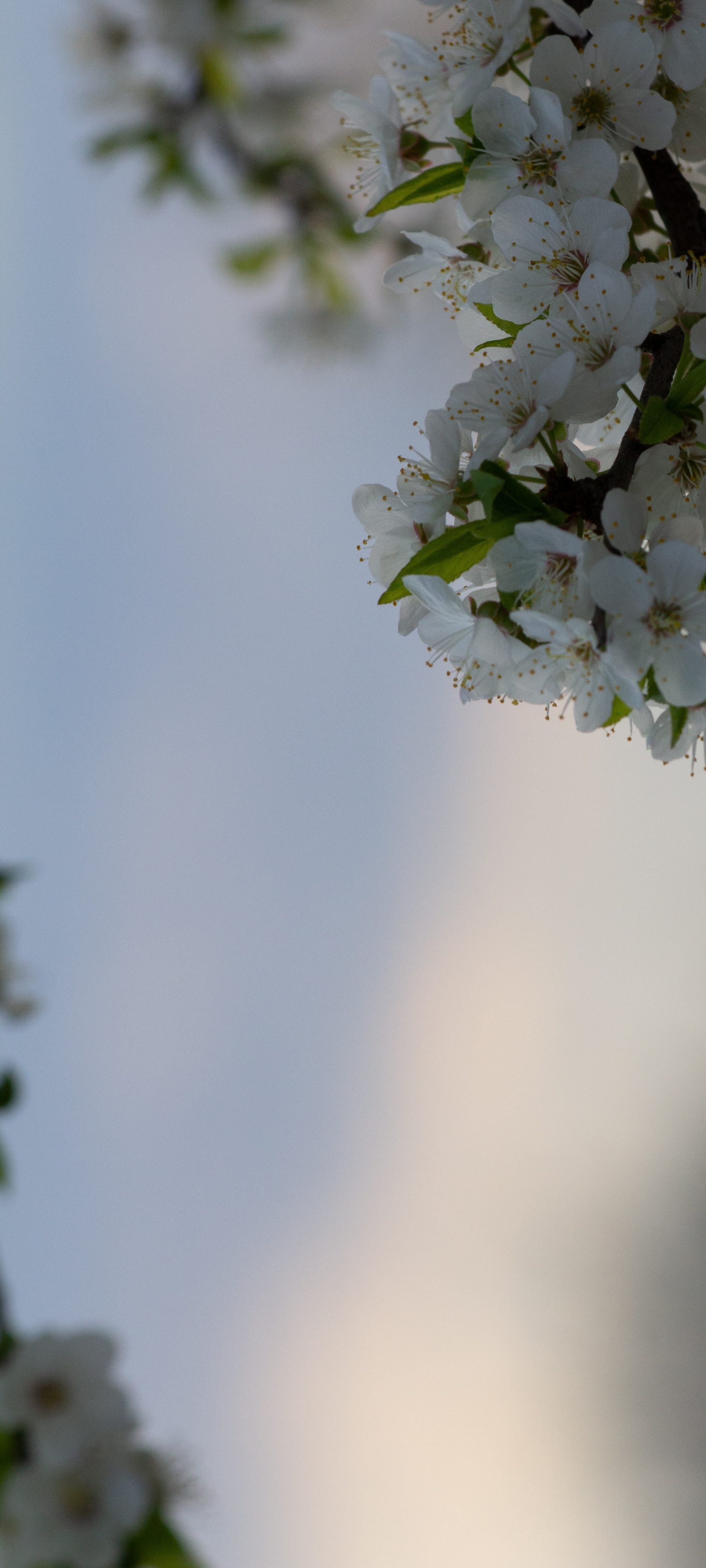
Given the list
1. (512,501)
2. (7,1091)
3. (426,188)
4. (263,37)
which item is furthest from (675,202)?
(263,37)

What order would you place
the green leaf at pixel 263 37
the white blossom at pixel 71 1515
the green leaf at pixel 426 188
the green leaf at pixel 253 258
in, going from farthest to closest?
the green leaf at pixel 253 258
the green leaf at pixel 263 37
the green leaf at pixel 426 188
the white blossom at pixel 71 1515

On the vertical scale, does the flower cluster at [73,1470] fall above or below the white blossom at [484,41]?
below

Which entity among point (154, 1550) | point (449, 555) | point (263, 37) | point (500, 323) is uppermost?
point (263, 37)

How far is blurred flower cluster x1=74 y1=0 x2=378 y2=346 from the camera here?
1.05 metres

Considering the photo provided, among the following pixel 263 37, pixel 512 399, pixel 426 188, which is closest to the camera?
pixel 512 399

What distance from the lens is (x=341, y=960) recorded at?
1.25 metres

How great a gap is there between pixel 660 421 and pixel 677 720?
0.48 feet

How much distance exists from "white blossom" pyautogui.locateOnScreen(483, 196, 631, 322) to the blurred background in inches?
29.1

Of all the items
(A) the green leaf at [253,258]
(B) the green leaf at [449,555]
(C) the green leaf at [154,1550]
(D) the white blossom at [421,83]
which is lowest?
(C) the green leaf at [154,1550]

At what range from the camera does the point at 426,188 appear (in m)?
0.60

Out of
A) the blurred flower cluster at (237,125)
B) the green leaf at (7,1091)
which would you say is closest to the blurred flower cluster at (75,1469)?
the green leaf at (7,1091)

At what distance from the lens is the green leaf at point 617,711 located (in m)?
0.49

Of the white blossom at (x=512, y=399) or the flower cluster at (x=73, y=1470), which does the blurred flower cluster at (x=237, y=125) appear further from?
the flower cluster at (x=73, y=1470)

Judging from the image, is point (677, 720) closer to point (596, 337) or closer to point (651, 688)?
point (651, 688)
